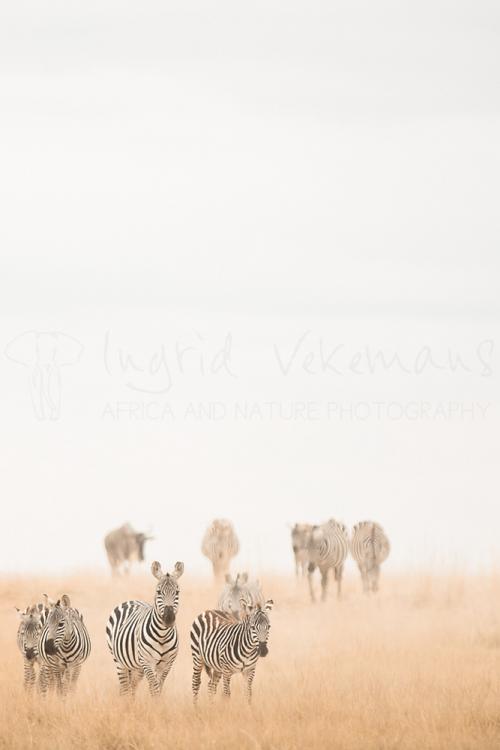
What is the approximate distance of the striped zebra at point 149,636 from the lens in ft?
44.0

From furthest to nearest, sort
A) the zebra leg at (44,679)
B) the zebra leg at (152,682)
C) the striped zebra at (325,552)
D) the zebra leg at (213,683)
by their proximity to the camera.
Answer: the striped zebra at (325,552), the zebra leg at (44,679), the zebra leg at (213,683), the zebra leg at (152,682)

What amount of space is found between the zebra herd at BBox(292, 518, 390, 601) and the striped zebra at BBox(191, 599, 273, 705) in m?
12.0

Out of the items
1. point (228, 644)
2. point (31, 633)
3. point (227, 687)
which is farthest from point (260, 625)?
point (31, 633)

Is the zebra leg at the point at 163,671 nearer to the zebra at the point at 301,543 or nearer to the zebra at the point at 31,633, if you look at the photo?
the zebra at the point at 31,633

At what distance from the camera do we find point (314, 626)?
23328mm

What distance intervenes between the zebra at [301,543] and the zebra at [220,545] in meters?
3.65

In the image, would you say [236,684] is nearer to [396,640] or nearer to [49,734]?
[49,734]

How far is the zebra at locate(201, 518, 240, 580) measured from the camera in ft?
100.0

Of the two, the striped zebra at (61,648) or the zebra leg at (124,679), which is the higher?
the striped zebra at (61,648)

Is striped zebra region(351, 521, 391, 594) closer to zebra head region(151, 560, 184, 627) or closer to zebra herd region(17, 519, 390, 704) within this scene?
zebra herd region(17, 519, 390, 704)

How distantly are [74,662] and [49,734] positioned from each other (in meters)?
1.12

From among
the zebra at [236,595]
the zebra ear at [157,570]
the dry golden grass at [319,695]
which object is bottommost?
the dry golden grass at [319,695]

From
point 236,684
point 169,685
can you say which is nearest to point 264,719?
point 236,684

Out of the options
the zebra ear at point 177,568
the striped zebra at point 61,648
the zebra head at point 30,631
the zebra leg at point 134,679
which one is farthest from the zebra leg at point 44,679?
the zebra ear at point 177,568
